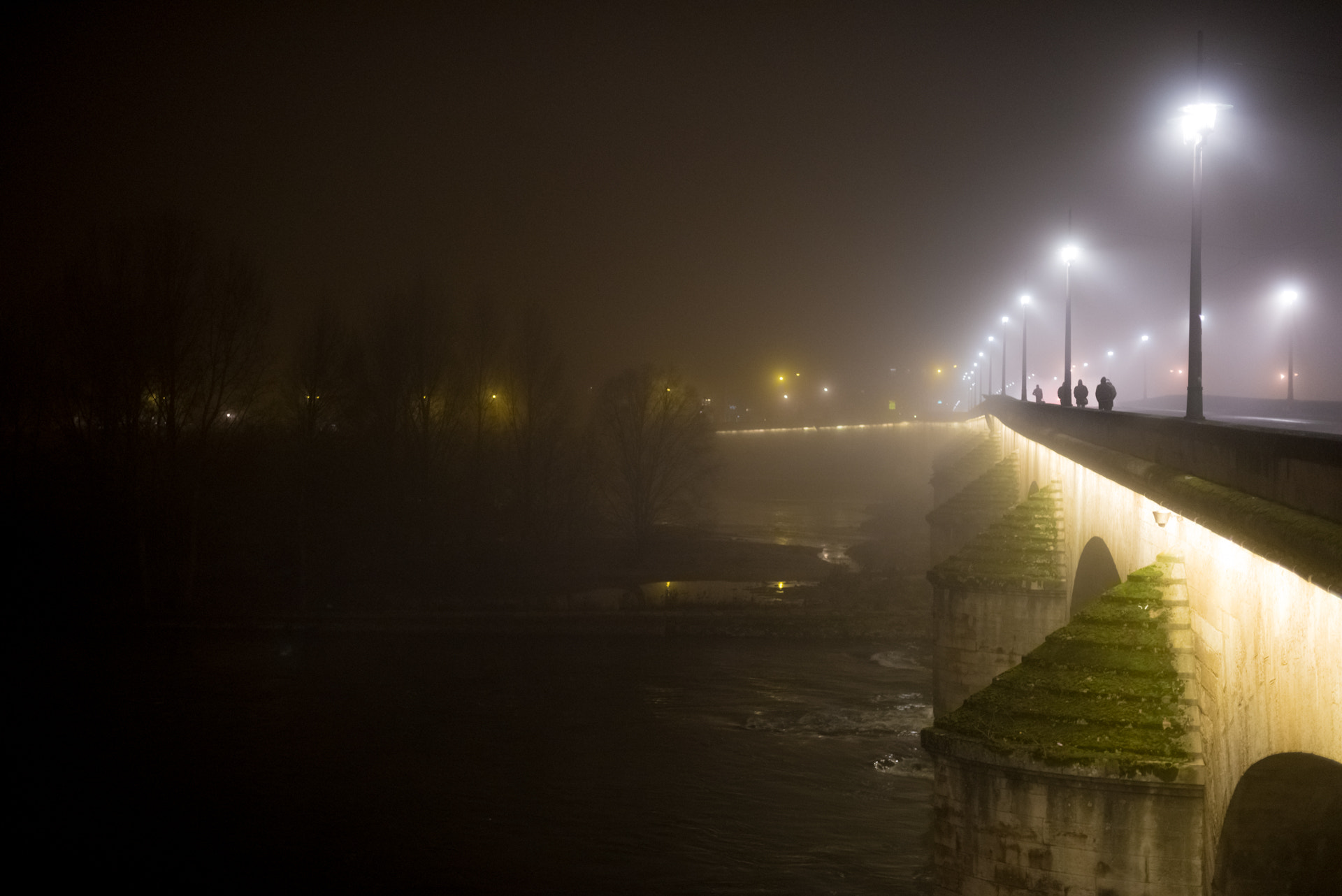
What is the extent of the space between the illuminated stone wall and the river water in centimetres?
856

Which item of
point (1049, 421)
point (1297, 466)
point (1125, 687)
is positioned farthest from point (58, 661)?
point (1297, 466)

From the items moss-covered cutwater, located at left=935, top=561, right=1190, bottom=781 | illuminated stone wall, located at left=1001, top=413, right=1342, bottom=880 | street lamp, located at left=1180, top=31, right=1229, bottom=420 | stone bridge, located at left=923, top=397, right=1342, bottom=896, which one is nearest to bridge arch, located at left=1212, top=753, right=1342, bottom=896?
stone bridge, located at left=923, top=397, right=1342, bottom=896

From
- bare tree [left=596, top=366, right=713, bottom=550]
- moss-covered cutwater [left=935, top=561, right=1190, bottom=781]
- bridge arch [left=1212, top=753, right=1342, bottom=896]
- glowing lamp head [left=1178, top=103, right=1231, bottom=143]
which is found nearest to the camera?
bridge arch [left=1212, top=753, right=1342, bottom=896]

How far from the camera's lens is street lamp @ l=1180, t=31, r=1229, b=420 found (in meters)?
12.9

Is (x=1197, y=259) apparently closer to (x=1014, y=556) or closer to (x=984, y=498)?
(x=1014, y=556)

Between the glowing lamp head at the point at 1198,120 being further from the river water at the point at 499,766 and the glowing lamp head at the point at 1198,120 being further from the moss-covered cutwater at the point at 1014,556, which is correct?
the river water at the point at 499,766

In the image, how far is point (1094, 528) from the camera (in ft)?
47.3

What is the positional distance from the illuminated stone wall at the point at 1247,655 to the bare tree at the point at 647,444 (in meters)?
46.3

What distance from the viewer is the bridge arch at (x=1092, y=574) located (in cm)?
1497

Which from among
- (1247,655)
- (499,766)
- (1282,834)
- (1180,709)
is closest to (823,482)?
(499,766)

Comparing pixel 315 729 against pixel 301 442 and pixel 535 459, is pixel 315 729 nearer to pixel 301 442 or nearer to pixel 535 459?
pixel 301 442

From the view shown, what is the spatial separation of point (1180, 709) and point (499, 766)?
612 inches

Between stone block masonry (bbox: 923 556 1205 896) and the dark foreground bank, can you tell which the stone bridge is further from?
the dark foreground bank

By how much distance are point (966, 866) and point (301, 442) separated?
131ft
